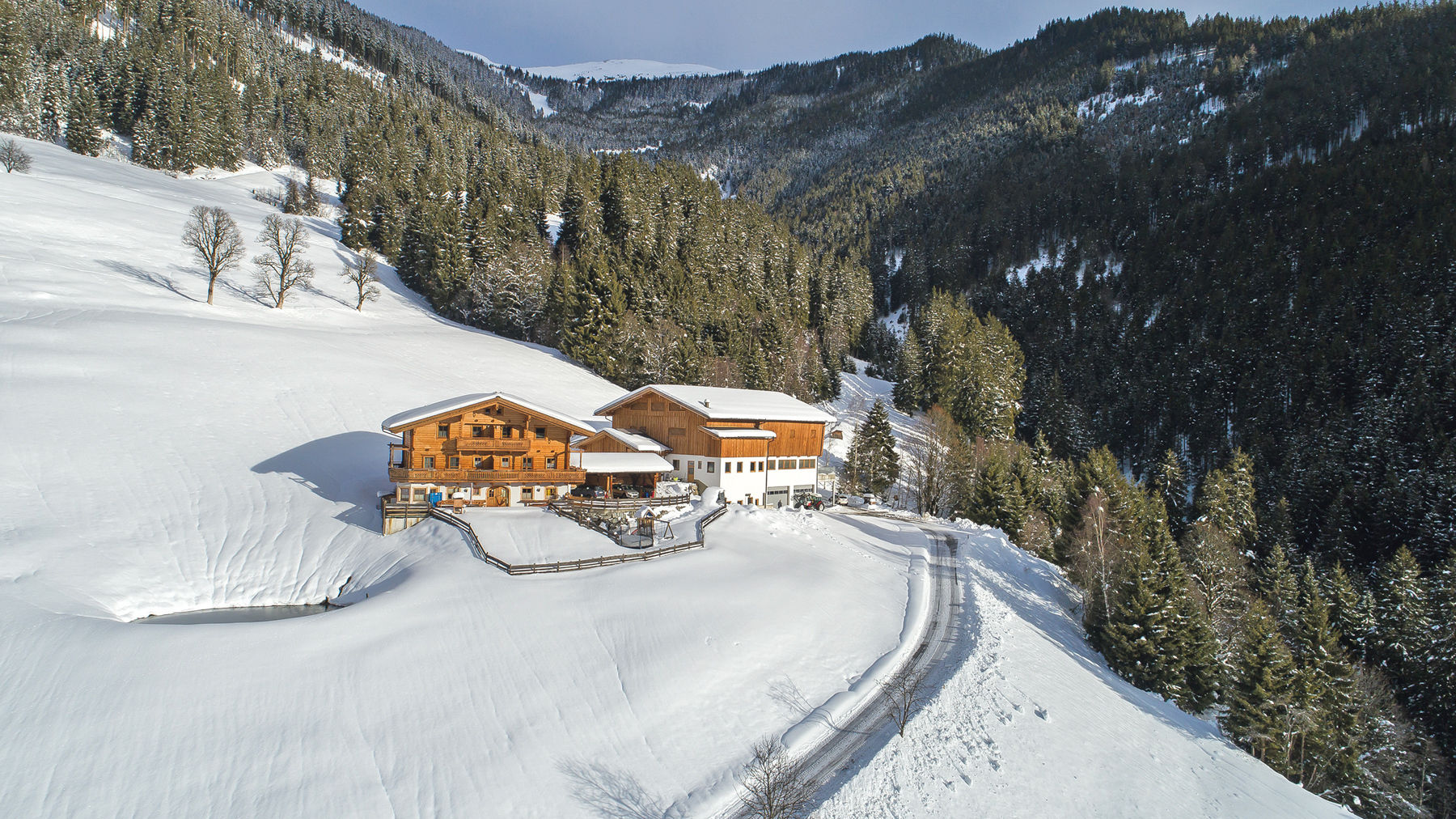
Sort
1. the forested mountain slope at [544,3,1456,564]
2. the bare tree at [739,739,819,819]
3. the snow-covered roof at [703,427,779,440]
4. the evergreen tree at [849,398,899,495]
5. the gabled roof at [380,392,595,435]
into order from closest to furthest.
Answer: the bare tree at [739,739,819,819]
the gabled roof at [380,392,595,435]
the snow-covered roof at [703,427,779,440]
the evergreen tree at [849,398,899,495]
the forested mountain slope at [544,3,1456,564]

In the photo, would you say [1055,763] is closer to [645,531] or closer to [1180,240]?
[645,531]

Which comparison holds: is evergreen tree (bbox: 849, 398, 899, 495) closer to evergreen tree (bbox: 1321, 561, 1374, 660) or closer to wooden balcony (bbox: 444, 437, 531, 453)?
evergreen tree (bbox: 1321, 561, 1374, 660)

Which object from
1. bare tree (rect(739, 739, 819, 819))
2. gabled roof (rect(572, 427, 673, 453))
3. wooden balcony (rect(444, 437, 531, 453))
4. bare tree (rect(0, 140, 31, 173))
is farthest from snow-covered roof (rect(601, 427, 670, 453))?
bare tree (rect(0, 140, 31, 173))

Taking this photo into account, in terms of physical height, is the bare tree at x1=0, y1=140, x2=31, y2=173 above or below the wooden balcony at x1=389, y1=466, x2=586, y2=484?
above

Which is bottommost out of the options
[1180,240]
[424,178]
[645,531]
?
[645,531]

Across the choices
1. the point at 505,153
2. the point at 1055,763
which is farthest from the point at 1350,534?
the point at 505,153

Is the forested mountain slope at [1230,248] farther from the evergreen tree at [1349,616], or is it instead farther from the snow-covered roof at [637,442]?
the snow-covered roof at [637,442]
